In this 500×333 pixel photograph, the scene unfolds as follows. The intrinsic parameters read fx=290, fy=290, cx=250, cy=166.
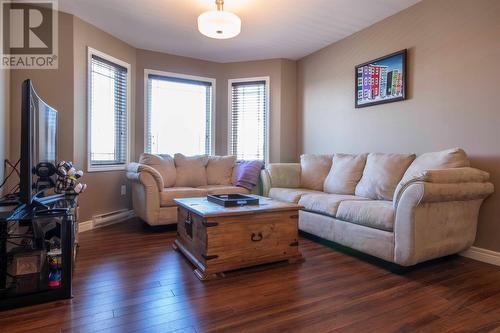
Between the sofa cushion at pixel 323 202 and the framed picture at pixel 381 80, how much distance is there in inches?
50.1

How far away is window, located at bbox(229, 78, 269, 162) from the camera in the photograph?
478cm

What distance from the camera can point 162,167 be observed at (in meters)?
3.85

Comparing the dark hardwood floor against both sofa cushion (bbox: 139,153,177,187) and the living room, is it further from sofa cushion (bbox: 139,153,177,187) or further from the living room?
sofa cushion (bbox: 139,153,177,187)

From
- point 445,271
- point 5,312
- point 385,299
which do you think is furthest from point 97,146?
point 445,271

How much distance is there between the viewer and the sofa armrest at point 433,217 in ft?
6.76

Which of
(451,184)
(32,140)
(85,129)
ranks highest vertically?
(85,129)

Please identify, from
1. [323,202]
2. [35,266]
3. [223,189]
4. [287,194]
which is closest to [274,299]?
[323,202]

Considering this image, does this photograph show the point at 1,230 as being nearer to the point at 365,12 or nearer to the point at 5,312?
the point at 5,312

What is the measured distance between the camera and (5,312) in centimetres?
163

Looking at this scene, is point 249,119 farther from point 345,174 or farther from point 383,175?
point 383,175

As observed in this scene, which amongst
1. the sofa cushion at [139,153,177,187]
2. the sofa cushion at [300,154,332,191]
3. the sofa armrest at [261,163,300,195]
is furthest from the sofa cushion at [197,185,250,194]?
the sofa cushion at [300,154,332,191]

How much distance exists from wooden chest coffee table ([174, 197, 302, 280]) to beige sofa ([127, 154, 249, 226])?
88cm

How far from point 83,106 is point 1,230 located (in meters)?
2.11

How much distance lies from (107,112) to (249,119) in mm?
2134
